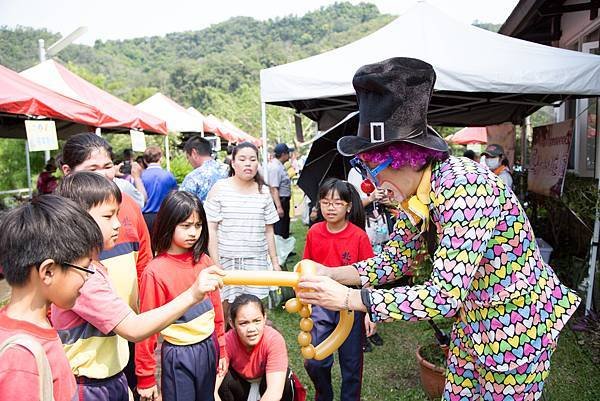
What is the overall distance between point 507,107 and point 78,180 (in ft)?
19.5

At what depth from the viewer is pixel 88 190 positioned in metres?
2.14

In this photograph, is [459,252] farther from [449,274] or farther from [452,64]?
[452,64]

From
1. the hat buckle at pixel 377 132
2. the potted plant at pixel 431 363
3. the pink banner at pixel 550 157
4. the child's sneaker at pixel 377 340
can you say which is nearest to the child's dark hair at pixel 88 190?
the hat buckle at pixel 377 132

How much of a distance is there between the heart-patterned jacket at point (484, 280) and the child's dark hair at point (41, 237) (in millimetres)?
898

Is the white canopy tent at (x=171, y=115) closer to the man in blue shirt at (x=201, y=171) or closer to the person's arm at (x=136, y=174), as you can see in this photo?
the person's arm at (x=136, y=174)

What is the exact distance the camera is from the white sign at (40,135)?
202 inches

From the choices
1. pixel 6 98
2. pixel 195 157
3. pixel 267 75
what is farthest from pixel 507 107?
pixel 6 98

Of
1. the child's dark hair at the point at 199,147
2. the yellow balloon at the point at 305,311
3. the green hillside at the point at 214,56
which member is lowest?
the yellow balloon at the point at 305,311

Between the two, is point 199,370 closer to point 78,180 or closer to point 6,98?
point 78,180

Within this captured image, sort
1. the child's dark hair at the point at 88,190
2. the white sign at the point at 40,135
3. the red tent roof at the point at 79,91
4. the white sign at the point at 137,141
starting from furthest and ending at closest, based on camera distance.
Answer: the white sign at the point at 137,141 → the red tent roof at the point at 79,91 → the white sign at the point at 40,135 → the child's dark hair at the point at 88,190

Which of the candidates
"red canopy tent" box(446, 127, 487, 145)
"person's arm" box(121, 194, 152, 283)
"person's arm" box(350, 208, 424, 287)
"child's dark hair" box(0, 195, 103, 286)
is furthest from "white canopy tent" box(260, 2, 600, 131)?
"red canopy tent" box(446, 127, 487, 145)

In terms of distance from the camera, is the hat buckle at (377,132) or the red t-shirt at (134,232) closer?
the hat buckle at (377,132)

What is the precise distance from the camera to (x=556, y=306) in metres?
1.84

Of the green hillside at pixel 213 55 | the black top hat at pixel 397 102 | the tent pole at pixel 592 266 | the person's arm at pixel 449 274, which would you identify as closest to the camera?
the person's arm at pixel 449 274
